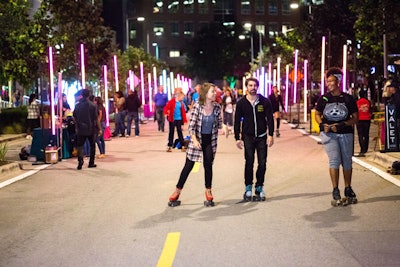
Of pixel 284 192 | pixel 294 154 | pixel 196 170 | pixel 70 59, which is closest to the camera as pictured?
pixel 284 192

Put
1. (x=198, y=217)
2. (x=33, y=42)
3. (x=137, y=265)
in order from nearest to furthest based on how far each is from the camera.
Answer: (x=137, y=265)
(x=198, y=217)
(x=33, y=42)

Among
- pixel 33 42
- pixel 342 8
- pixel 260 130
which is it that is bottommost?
pixel 260 130

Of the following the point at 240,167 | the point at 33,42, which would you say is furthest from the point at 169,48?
the point at 240,167

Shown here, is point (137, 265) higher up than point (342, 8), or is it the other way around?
point (342, 8)

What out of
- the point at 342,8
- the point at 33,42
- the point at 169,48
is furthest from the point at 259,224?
the point at 169,48

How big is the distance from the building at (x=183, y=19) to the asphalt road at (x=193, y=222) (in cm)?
9830

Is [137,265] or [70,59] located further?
[70,59]

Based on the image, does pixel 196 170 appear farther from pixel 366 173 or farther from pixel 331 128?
pixel 331 128

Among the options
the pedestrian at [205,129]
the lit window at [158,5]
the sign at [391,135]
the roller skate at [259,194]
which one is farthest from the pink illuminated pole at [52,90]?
the lit window at [158,5]

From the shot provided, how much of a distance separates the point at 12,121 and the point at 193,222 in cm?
2099

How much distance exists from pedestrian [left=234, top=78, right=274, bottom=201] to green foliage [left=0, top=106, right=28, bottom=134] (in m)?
19.7

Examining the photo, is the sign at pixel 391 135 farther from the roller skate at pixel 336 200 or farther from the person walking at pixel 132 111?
the person walking at pixel 132 111

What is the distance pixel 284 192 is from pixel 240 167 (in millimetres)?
3577

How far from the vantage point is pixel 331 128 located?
906 centimetres
